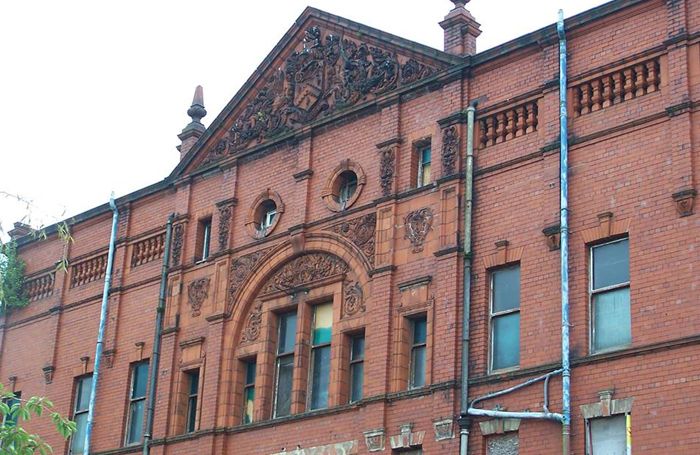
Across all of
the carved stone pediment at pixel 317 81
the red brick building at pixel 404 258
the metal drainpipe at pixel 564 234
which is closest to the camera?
the metal drainpipe at pixel 564 234

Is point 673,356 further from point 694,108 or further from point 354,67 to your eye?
point 354,67

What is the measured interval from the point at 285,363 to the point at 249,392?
3.94 feet

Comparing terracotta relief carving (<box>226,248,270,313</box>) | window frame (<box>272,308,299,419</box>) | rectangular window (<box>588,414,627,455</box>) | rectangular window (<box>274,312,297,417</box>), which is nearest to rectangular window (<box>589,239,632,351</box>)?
rectangular window (<box>588,414,627,455</box>)

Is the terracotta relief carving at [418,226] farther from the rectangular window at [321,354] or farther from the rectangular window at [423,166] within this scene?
the rectangular window at [321,354]

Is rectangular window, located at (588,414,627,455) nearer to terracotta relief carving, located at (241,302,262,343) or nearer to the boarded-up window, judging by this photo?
the boarded-up window

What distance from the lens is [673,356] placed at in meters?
21.7

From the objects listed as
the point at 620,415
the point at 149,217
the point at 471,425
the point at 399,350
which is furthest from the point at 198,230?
the point at 620,415

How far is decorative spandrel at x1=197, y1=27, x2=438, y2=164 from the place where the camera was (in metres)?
28.7

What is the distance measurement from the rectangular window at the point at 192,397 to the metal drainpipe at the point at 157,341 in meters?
0.89

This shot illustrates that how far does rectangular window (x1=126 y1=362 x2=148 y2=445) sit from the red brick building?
5 centimetres

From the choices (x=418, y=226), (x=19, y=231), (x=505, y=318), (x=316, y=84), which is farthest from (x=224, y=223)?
(x=19, y=231)

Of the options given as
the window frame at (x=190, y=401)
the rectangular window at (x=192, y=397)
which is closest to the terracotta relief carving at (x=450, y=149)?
the window frame at (x=190, y=401)

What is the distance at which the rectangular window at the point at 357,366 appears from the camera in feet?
88.9

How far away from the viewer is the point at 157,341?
103 ft
